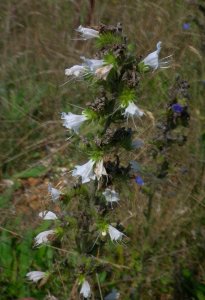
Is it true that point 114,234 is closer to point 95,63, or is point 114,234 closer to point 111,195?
point 111,195

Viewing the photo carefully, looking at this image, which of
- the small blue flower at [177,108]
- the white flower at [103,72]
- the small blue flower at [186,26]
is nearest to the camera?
the white flower at [103,72]

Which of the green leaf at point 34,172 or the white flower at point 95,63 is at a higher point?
the white flower at point 95,63

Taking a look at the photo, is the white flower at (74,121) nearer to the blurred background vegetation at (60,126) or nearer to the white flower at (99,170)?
the white flower at (99,170)

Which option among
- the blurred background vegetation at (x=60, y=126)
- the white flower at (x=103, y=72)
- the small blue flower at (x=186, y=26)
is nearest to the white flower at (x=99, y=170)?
the white flower at (x=103, y=72)

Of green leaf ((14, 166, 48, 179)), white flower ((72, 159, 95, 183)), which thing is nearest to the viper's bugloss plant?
white flower ((72, 159, 95, 183))

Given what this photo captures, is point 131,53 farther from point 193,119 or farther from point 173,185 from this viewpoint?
point 193,119

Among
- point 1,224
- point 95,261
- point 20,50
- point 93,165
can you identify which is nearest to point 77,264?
point 95,261

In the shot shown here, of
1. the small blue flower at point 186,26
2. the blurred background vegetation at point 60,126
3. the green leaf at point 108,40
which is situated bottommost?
the blurred background vegetation at point 60,126
